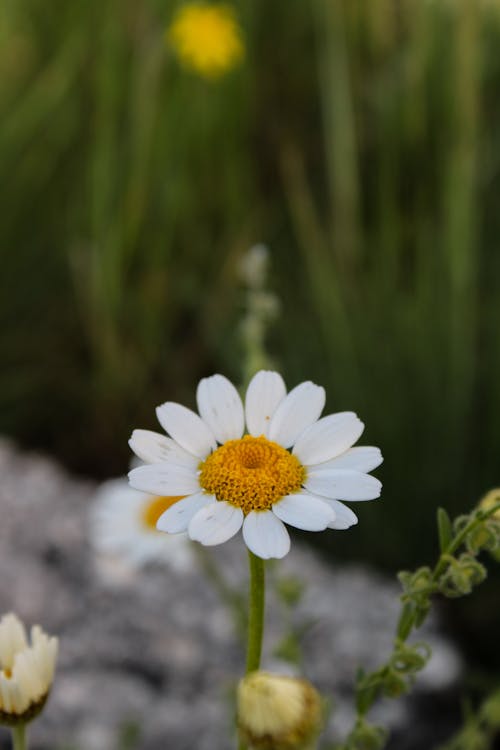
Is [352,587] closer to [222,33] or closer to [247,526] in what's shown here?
[222,33]

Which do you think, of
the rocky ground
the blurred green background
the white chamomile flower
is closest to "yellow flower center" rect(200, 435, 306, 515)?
the white chamomile flower

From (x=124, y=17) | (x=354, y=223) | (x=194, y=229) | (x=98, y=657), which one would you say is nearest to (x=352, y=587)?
(x=98, y=657)

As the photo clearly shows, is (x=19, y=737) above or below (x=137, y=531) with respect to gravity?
below

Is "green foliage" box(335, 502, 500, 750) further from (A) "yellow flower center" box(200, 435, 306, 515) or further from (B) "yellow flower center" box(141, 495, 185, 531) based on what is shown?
(B) "yellow flower center" box(141, 495, 185, 531)

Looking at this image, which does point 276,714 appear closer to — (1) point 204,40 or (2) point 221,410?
(2) point 221,410

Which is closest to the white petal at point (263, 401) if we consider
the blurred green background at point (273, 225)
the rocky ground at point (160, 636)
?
the rocky ground at point (160, 636)

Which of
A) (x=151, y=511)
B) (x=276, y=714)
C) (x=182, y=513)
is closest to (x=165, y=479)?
(x=182, y=513)

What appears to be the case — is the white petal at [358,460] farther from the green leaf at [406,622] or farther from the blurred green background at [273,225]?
the blurred green background at [273,225]
